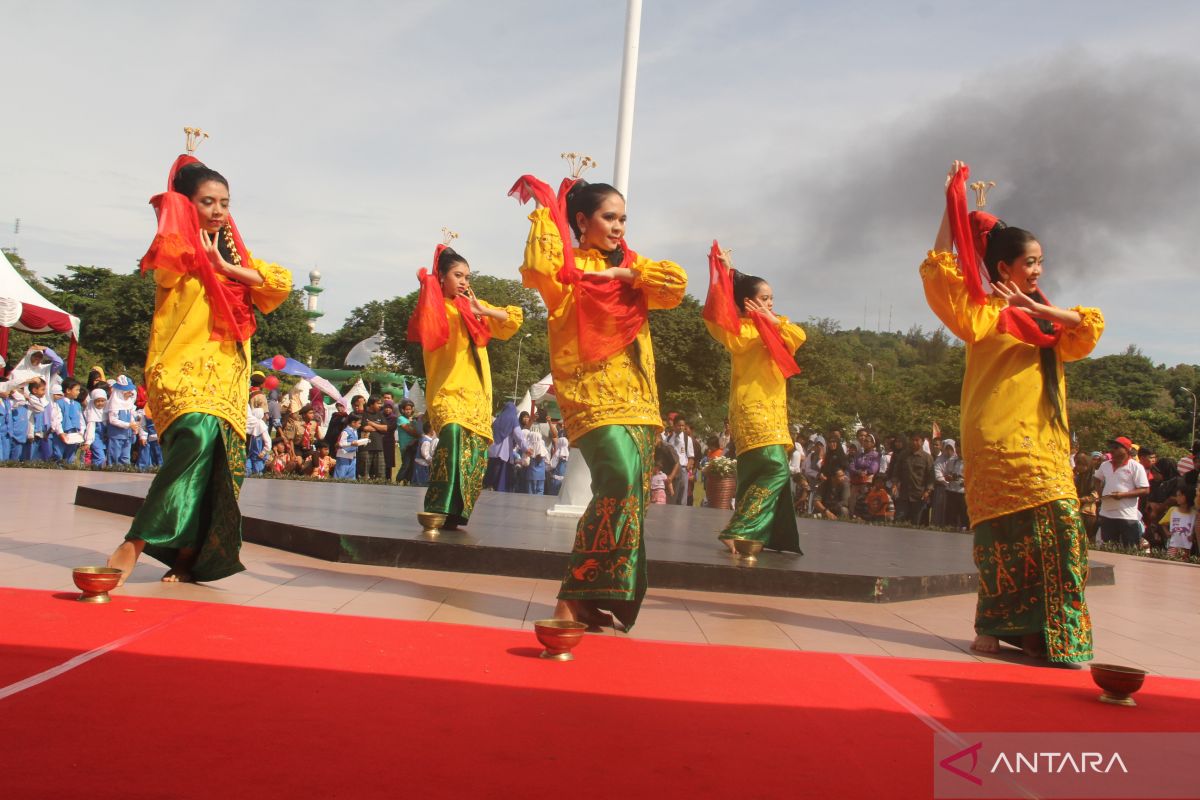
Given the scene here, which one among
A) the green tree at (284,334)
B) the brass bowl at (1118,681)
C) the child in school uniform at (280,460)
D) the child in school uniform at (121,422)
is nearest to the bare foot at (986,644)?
the brass bowl at (1118,681)

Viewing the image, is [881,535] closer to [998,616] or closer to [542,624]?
[998,616]

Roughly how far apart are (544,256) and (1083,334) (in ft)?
8.23

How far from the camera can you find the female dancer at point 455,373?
23.8 feet

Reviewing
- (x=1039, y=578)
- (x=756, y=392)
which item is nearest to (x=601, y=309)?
(x=1039, y=578)

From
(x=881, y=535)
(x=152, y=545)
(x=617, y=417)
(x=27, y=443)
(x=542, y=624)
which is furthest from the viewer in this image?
(x=27, y=443)

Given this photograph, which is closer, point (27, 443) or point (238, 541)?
point (238, 541)

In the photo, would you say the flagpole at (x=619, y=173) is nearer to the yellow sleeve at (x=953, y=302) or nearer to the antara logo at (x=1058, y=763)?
the yellow sleeve at (x=953, y=302)

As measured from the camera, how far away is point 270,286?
208 inches

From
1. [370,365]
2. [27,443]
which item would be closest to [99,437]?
[27,443]

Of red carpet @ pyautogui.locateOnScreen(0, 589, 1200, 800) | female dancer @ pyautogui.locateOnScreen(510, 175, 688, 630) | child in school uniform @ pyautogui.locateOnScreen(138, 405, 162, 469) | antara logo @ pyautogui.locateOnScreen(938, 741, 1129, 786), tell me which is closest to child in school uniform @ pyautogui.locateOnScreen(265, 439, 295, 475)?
child in school uniform @ pyautogui.locateOnScreen(138, 405, 162, 469)

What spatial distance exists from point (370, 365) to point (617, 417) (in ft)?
161

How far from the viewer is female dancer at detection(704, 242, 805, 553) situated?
7.27 metres

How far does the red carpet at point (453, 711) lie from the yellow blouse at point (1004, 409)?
32.9 inches

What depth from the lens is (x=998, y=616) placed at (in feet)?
16.0
